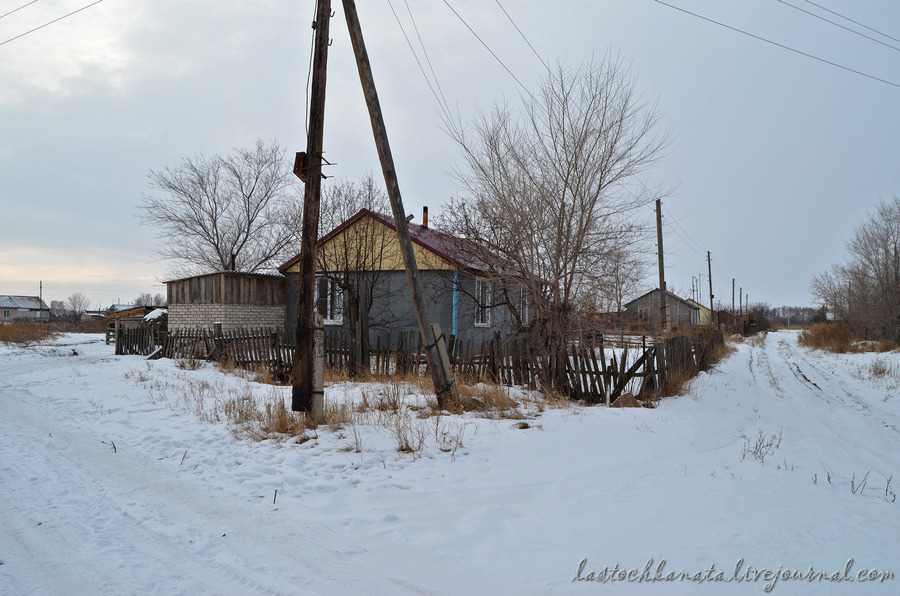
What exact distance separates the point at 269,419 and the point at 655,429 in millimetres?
5358

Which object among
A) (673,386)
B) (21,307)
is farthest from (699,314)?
(21,307)

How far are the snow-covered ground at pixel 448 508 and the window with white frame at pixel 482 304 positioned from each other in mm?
9143

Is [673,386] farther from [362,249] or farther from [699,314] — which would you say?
[699,314]

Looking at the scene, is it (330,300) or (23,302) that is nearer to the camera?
(330,300)

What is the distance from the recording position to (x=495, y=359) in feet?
35.7

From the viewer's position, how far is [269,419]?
6.50m

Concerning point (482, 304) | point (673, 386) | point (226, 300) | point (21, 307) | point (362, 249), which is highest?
point (21, 307)

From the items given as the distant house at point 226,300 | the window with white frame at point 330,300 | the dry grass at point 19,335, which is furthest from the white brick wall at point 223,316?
the dry grass at point 19,335

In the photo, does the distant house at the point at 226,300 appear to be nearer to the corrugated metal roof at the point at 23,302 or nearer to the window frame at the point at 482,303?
the window frame at the point at 482,303

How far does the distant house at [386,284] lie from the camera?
56.1 ft

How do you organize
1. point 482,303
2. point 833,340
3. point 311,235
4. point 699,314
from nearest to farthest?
1. point 311,235
2. point 482,303
3. point 833,340
4. point 699,314

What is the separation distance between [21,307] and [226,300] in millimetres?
98155

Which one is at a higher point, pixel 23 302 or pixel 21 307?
pixel 23 302

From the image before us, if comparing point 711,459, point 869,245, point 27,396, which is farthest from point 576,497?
point 869,245
